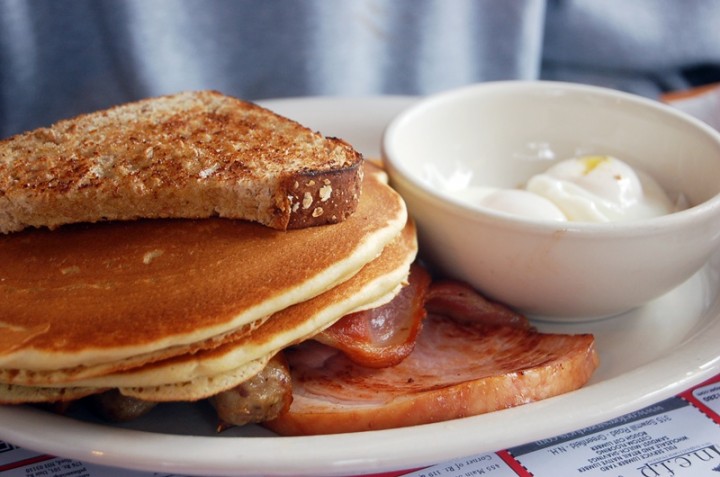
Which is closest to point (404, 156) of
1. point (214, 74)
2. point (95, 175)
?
point (95, 175)

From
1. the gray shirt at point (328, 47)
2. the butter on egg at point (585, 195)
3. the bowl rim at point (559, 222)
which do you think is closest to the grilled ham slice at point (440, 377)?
the bowl rim at point (559, 222)

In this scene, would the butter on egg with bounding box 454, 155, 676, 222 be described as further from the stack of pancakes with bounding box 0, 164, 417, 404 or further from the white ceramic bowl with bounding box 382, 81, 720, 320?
the stack of pancakes with bounding box 0, 164, 417, 404

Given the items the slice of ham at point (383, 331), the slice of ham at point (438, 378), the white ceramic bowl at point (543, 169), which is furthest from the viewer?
the white ceramic bowl at point (543, 169)

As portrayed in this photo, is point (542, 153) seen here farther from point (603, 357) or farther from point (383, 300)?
point (383, 300)

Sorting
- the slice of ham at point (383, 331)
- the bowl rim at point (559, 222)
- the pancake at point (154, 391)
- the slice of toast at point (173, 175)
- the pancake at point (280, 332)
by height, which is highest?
the slice of toast at point (173, 175)

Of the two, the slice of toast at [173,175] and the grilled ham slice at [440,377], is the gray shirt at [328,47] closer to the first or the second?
the slice of toast at [173,175]

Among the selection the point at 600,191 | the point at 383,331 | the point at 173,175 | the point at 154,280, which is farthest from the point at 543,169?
the point at 154,280

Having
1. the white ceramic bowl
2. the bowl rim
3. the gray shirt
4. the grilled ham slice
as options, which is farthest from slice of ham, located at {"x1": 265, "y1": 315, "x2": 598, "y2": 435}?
the gray shirt
